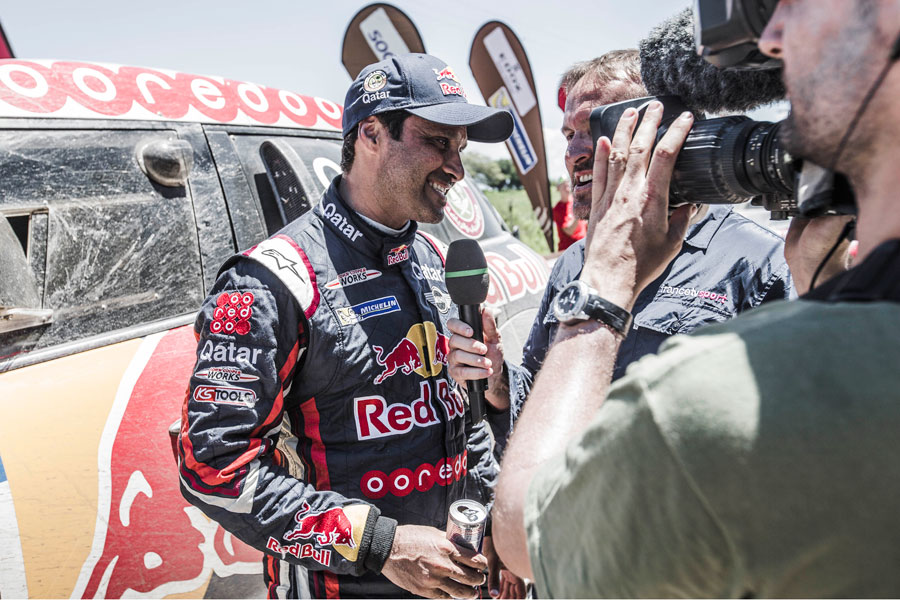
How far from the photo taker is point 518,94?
421 inches

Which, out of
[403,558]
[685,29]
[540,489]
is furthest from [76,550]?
[685,29]

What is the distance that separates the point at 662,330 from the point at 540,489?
1.13 m

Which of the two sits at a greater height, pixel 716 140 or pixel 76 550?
pixel 716 140

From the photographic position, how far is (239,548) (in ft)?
6.59

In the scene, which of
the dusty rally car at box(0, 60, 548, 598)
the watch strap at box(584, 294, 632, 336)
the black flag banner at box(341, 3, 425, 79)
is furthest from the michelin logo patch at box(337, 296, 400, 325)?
the black flag banner at box(341, 3, 425, 79)

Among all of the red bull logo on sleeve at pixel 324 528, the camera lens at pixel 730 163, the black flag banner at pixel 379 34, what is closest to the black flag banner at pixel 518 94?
the black flag banner at pixel 379 34

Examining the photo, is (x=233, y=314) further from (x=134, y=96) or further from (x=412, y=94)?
(x=134, y=96)

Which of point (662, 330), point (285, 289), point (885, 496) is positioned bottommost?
point (662, 330)

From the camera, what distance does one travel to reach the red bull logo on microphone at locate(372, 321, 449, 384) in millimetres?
1711

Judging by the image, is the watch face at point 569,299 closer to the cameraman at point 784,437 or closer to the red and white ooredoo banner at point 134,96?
the cameraman at point 784,437

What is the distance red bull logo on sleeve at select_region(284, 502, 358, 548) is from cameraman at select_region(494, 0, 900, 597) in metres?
0.75

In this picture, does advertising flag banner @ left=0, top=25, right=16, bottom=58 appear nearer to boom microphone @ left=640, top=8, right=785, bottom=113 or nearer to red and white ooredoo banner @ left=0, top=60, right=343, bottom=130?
red and white ooredoo banner @ left=0, top=60, right=343, bottom=130

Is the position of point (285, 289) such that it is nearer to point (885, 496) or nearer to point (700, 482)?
point (700, 482)

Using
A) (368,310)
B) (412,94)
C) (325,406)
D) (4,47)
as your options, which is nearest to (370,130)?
(412,94)
